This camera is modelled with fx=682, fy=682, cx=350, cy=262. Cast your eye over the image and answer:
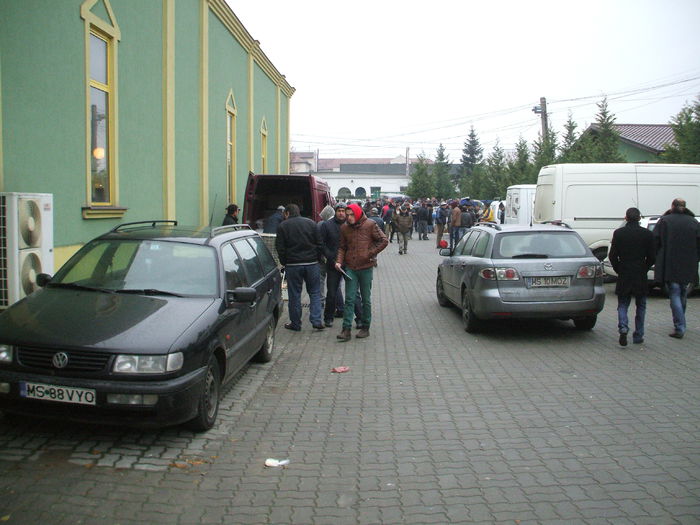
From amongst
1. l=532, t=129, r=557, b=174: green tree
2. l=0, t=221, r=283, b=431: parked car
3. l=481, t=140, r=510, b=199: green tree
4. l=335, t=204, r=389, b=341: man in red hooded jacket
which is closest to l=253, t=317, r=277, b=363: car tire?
l=0, t=221, r=283, b=431: parked car

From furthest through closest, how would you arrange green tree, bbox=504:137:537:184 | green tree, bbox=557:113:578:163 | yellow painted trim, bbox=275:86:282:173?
green tree, bbox=504:137:537:184 < green tree, bbox=557:113:578:163 < yellow painted trim, bbox=275:86:282:173

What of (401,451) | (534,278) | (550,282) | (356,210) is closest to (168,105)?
(356,210)

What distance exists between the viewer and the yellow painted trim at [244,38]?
16.6 meters

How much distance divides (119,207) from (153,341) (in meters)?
6.19

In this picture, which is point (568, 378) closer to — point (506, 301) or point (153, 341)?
point (506, 301)

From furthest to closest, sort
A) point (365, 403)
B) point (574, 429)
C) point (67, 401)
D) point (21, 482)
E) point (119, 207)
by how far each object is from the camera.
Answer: point (119, 207)
point (365, 403)
point (574, 429)
point (67, 401)
point (21, 482)

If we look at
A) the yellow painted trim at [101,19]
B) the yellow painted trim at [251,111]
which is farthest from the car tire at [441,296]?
the yellow painted trim at [251,111]

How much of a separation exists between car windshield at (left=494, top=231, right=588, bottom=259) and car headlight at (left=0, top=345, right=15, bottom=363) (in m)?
6.39

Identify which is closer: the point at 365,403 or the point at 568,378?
the point at 365,403

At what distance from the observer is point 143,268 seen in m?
6.26

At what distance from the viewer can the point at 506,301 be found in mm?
9188

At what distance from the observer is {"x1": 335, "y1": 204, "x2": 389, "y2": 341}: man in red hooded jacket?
9492 mm

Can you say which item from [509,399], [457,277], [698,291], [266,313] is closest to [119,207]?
[266,313]

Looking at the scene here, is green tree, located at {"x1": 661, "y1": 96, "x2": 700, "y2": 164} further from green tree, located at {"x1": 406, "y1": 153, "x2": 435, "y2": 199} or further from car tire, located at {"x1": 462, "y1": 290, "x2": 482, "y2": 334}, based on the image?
green tree, located at {"x1": 406, "y1": 153, "x2": 435, "y2": 199}
